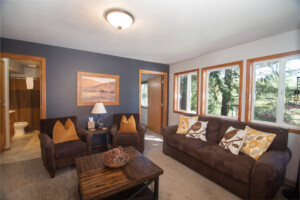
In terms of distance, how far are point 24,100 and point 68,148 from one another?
12.9ft

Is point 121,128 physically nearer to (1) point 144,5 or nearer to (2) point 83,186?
(2) point 83,186

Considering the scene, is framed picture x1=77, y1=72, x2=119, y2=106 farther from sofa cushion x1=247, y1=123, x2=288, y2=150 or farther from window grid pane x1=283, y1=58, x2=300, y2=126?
window grid pane x1=283, y1=58, x2=300, y2=126

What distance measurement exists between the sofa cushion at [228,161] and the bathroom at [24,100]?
14.3ft

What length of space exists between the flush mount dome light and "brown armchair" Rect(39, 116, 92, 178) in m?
2.01

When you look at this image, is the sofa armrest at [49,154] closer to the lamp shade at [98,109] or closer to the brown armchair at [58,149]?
the brown armchair at [58,149]

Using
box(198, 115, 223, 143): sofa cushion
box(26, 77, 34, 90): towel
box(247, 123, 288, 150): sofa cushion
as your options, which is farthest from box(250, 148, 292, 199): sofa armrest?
box(26, 77, 34, 90): towel

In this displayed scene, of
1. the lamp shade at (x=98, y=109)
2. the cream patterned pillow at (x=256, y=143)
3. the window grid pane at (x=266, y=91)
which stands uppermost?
the window grid pane at (x=266, y=91)

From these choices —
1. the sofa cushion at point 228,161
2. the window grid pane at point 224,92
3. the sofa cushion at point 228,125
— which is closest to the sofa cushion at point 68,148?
the sofa cushion at point 228,161

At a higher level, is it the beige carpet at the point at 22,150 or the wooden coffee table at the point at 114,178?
the wooden coffee table at the point at 114,178

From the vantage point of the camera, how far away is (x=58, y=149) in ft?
7.18

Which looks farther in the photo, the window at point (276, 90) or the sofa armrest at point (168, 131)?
the sofa armrest at point (168, 131)

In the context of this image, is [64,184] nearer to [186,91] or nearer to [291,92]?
[186,91]

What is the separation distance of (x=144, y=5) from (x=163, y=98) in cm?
321

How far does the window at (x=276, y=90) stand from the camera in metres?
2.18
